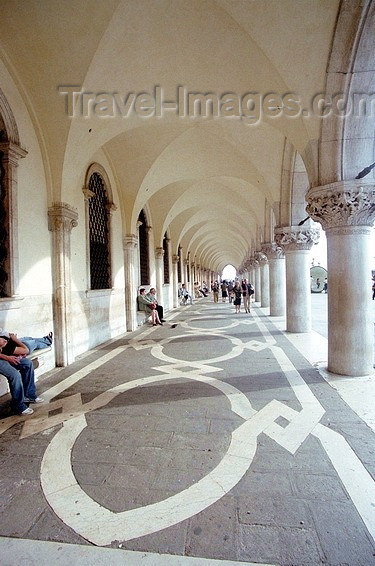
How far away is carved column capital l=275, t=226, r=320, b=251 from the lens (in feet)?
26.3

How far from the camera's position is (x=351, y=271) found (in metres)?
4.56

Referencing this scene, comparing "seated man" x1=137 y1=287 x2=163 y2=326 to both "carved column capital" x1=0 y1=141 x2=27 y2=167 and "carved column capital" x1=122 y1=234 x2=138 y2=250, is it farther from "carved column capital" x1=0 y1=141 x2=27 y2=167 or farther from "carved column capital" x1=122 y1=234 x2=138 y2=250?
"carved column capital" x1=0 y1=141 x2=27 y2=167

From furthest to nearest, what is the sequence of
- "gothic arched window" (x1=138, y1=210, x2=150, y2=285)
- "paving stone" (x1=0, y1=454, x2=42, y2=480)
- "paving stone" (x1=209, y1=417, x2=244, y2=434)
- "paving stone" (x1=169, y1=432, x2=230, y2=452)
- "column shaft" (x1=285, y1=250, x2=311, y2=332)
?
"gothic arched window" (x1=138, y1=210, x2=150, y2=285) < "column shaft" (x1=285, y1=250, x2=311, y2=332) < "paving stone" (x1=209, y1=417, x2=244, y2=434) < "paving stone" (x1=169, y1=432, x2=230, y2=452) < "paving stone" (x1=0, y1=454, x2=42, y2=480)

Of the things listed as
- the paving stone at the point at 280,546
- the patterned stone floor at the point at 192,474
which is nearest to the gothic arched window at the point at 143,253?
the patterned stone floor at the point at 192,474

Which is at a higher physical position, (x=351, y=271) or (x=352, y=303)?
(x=351, y=271)

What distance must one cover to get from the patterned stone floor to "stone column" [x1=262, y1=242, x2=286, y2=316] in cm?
747

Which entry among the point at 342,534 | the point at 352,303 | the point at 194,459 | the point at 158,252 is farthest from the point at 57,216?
the point at 158,252

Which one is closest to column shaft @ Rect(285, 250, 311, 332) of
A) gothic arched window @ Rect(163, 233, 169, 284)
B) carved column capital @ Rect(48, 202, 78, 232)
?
carved column capital @ Rect(48, 202, 78, 232)

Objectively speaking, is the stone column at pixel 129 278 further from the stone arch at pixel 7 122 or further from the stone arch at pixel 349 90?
the stone arch at pixel 349 90

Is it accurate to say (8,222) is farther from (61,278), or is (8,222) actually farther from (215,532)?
(215,532)

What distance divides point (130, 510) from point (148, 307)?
8.43 meters

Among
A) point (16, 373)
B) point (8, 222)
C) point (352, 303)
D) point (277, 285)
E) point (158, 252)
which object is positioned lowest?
point (16, 373)

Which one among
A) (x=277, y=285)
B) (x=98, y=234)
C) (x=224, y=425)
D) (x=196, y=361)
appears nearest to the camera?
(x=224, y=425)

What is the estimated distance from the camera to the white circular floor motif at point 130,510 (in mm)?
1811
